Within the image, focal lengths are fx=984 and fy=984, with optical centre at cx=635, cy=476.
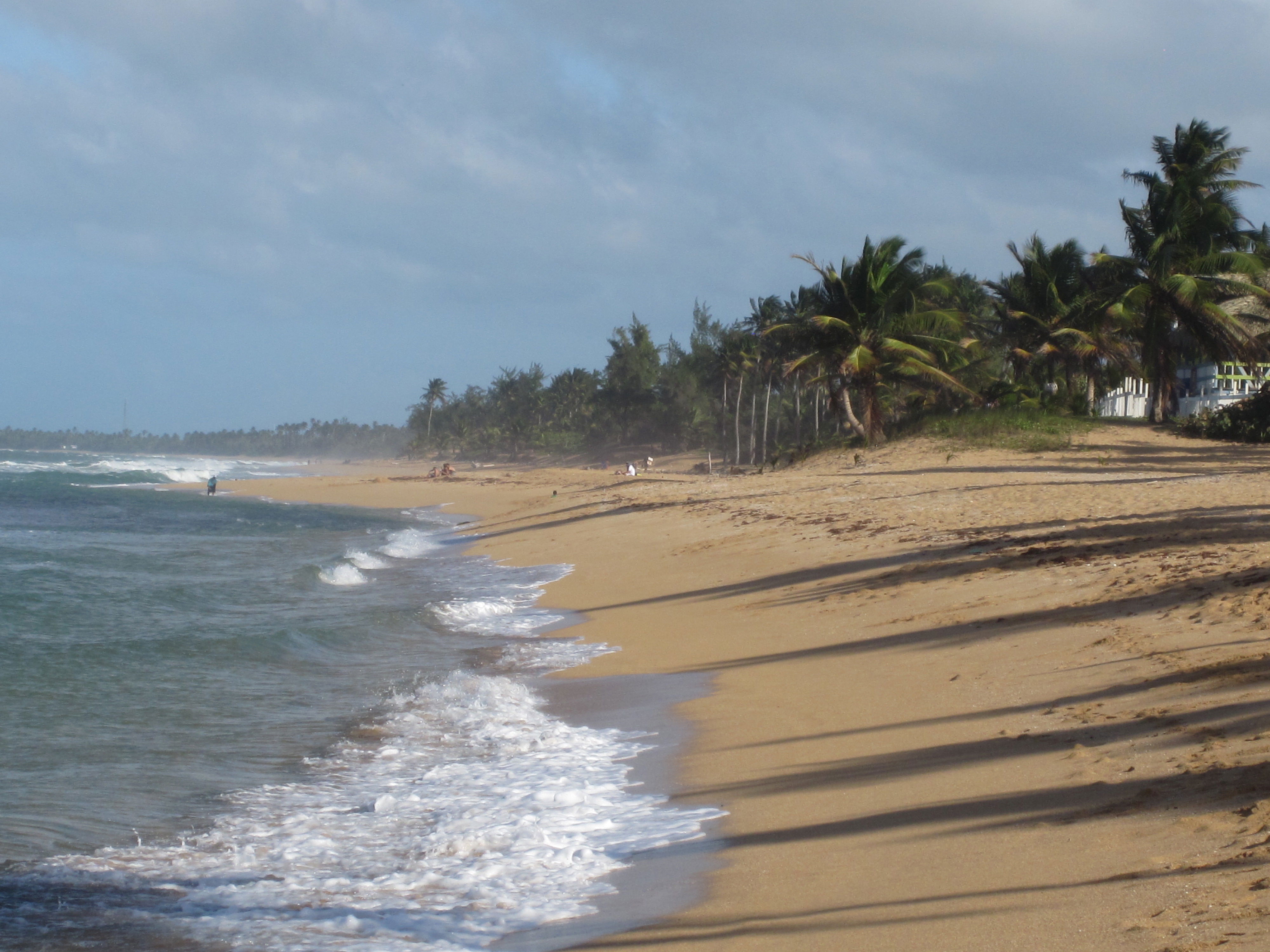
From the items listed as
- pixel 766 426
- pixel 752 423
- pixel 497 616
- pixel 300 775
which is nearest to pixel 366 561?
pixel 497 616

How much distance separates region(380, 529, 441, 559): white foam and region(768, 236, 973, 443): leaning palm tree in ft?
38.4

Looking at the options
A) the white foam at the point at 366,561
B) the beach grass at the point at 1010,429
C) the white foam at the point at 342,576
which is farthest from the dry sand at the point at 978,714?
the beach grass at the point at 1010,429

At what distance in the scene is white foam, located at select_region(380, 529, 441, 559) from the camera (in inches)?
885

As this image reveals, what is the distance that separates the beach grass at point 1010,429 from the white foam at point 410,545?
14.2 m

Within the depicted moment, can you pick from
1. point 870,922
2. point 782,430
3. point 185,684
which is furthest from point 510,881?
point 782,430

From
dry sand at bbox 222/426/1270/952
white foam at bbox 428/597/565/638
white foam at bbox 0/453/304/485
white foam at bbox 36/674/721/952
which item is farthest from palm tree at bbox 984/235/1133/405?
white foam at bbox 0/453/304/485

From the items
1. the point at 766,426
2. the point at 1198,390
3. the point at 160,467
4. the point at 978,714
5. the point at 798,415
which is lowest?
the point at 978,714

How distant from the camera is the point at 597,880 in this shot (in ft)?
16.0

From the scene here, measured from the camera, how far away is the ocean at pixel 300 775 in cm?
476

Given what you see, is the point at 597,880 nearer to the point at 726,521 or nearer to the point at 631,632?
the point at 631,632

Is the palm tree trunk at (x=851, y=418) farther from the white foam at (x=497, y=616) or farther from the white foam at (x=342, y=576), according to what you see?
the white foam at (x=497, y=616)

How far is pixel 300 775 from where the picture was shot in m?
6.98

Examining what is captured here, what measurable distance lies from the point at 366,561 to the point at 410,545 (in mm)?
3798

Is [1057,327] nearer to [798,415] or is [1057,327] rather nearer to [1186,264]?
[1186,264]
